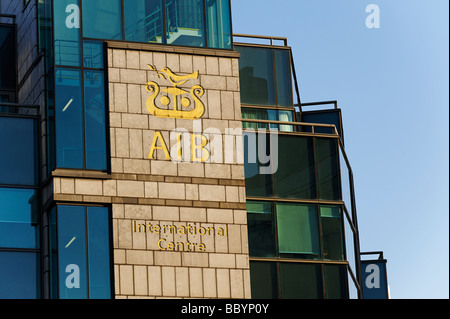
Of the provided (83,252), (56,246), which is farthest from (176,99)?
(56,246)

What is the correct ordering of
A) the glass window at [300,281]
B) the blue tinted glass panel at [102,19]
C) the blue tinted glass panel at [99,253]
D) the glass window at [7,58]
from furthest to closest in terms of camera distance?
the glass window at [7,58] < the glass window at [300,281] < the blue tinted glass panel at [102,19] < the blue tinted glass panel at [99,253]

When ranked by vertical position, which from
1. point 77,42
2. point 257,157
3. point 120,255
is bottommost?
point 120,255

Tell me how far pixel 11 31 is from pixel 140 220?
1035 cm

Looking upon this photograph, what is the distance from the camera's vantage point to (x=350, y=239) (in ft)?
135

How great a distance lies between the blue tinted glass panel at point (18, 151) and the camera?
38125mm

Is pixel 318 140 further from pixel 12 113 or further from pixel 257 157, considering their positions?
pixel 12 113

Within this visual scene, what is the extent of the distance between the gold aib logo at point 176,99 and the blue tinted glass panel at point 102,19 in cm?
167

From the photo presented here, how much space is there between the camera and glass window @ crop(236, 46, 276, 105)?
44.0 meters

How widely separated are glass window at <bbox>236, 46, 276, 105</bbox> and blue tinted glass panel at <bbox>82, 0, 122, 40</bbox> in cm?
677

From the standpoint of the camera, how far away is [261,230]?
128 ft

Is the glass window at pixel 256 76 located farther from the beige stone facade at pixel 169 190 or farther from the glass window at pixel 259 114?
the beige stone facade at pixel 169 190

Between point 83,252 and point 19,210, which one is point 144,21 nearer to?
point 19,210

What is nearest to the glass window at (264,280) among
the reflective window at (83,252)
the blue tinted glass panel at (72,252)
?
the reflective window at (83,252)
